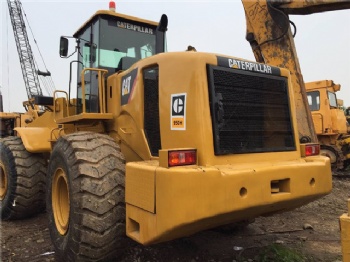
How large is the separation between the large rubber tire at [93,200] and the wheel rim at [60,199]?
0.26 meters

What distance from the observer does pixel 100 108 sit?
4062mm

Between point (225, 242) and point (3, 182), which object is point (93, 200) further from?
point (3, 182)

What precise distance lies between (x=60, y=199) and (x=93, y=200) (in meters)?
1.00

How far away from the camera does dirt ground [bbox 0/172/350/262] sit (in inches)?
141

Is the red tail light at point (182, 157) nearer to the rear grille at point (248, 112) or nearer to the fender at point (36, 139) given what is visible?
the rear grille at point (248, 112)

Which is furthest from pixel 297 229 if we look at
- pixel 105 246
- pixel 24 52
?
pixel 24 52

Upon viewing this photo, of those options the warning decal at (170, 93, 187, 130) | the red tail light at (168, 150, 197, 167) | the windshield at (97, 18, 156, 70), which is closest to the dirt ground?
the red tail light at (168, 150, 197, 167)

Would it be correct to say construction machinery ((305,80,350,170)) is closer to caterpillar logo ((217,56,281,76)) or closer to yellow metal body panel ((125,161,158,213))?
caterpillar logo ((217,56,281,76))

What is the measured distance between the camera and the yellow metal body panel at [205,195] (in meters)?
2.42

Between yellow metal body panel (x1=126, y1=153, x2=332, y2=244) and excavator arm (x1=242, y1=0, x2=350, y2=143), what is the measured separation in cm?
209

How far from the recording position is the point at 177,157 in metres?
2.59

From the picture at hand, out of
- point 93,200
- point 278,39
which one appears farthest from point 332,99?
point 93,200

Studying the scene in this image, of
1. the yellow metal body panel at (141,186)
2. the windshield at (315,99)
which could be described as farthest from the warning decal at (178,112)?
the windshield at (315,99)

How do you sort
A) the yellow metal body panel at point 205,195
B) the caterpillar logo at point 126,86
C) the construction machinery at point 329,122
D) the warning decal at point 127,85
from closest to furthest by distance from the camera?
the yellow metal body panel at point 205,195
the warning decal at point 127,85
the caterpillar logo at point 126,86
the construction machinery at point 329,122
